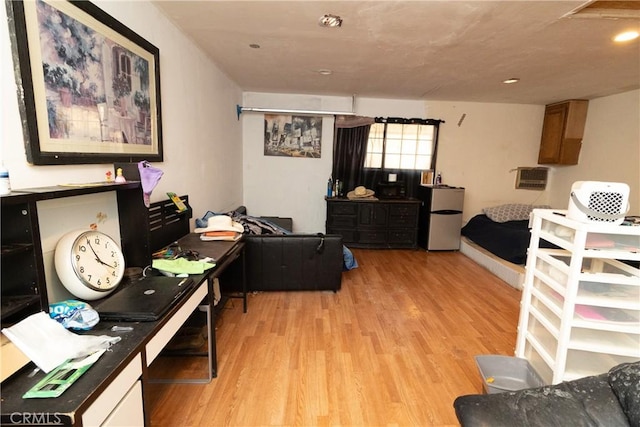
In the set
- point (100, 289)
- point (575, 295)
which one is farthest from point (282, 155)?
point (575, 295)

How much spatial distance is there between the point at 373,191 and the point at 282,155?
1.69m

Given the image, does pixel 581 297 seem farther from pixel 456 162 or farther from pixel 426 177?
pixel 456 162

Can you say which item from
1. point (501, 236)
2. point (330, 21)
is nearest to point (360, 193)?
point (501, 236)

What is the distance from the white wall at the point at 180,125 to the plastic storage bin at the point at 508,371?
2432 mm

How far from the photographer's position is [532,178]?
5.38m

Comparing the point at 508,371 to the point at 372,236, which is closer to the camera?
the point at 508,371

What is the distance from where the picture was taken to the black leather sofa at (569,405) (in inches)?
41.2

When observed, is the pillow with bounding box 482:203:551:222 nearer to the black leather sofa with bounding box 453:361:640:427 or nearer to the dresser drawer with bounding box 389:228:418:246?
the dresser drawer with bounding box 389:228:418:246

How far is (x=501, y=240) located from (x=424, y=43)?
9.61 ft

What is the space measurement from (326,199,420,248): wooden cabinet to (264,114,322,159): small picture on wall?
1.04m

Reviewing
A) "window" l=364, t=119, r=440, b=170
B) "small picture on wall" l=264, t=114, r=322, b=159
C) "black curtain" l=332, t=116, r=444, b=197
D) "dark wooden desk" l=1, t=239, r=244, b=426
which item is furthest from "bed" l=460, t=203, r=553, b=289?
"dark wooden desk" l=1, t=239, r=244, b=426

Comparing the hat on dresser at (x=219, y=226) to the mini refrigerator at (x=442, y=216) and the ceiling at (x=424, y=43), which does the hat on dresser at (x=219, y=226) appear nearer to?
the ceiling at (x=424, y=43)

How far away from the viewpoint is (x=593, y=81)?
11.7ft

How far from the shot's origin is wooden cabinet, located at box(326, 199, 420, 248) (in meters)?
4.90
